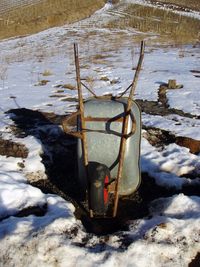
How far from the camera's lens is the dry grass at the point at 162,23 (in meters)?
21.9

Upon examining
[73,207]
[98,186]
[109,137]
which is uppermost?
[109,137]

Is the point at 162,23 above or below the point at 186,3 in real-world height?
below

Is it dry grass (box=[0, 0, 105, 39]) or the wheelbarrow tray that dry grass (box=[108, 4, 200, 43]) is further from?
the wheelbarrow tray

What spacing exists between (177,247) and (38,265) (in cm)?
137

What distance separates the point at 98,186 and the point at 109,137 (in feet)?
2.01

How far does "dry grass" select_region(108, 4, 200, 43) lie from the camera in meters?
21.9

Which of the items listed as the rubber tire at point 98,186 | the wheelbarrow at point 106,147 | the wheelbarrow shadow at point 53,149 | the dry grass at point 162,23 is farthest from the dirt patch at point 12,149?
the dry grass at point 162,23

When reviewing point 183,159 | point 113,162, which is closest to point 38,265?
point 113,162

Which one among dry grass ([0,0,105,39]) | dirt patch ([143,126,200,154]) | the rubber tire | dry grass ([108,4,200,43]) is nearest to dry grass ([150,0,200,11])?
dry grass ([108,4,200,43])

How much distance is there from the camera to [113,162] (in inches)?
174

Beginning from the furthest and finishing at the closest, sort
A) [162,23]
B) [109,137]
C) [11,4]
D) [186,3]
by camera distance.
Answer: [186,3] < [11,4] < [162,23] < [109,137]

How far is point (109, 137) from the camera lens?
14.2 ft

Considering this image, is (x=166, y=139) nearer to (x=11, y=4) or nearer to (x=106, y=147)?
(x=106, y=147)

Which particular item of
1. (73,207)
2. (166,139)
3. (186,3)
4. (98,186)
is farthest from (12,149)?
(186,3)
